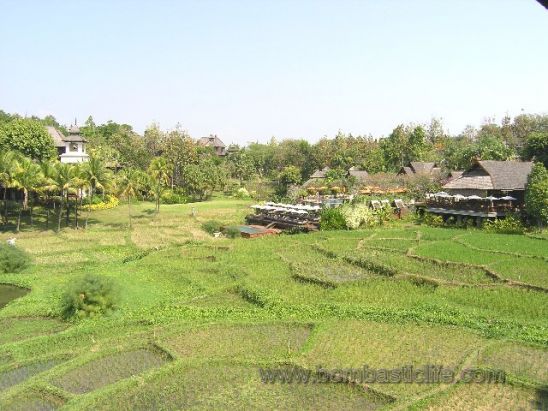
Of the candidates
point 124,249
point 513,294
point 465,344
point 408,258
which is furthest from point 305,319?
point 124,249

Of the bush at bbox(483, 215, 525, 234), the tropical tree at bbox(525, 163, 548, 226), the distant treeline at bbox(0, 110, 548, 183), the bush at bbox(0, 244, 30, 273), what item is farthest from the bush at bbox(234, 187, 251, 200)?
the bush at bbox(0, 244, 30, 273)

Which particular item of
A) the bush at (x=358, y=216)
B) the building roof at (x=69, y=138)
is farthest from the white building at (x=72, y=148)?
the bush at (x=358, y=216)

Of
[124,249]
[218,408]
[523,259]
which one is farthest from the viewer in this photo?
[124,249]

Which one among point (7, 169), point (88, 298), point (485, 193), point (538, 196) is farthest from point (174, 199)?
point (88, 298)

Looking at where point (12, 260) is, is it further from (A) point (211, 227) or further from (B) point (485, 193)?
(B) point (485, 193)

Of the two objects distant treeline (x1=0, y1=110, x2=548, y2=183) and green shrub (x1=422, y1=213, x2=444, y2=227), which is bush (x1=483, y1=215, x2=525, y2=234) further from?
distant treeline (x1=0, y1=110, x2=548, y2=183)

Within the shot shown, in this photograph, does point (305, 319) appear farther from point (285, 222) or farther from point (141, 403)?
point (285, 222)

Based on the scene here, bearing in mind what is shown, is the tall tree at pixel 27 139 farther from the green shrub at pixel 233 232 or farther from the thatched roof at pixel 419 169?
the thatched roof at pixel 419 169
